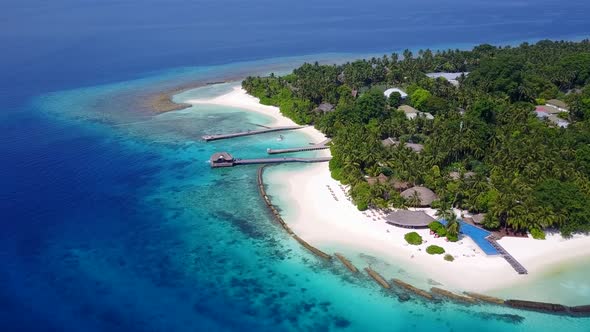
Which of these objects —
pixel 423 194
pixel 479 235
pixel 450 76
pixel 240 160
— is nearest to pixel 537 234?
pixel 479 235

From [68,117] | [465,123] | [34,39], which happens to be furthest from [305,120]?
[34,39]

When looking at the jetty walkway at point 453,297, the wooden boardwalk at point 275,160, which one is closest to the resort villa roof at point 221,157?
the wooden boardwalk at point 275,160

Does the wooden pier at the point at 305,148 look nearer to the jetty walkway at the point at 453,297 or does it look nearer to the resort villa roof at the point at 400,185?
the resort villa roof at the point at 400,185

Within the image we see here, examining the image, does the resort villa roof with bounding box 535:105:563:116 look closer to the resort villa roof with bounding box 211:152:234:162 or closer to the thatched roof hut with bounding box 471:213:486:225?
the thatched roof hut with bounding box 471:213:486:225

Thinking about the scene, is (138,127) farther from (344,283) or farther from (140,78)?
(344,283)

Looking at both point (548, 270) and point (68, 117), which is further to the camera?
point (68, 117)

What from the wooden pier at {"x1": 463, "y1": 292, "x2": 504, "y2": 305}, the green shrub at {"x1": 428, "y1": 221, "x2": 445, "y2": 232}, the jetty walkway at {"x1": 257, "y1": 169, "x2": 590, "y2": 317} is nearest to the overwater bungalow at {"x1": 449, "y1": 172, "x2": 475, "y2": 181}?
the green shrub at {"x1": 428, "y1": 221, "x2": 445, "y2": 232}
